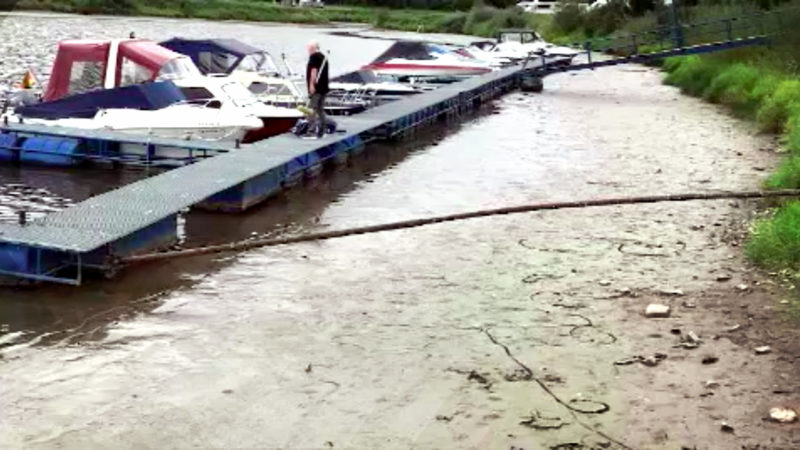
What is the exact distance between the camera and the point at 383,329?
909 cm

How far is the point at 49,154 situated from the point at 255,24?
6735cm

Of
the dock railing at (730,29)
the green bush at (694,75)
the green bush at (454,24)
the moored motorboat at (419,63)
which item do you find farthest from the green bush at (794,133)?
the green bush at (454,24)

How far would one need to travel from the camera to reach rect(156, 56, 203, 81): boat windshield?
63.1 feet

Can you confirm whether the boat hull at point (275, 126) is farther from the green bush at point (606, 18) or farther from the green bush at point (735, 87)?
the green bush at point (606, 18)

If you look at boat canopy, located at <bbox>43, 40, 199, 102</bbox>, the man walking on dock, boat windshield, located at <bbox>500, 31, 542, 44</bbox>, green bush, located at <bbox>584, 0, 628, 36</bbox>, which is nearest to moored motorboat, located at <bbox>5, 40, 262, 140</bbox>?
boat canopy, located at <bbox>43, 40, 199, 102</bbox>

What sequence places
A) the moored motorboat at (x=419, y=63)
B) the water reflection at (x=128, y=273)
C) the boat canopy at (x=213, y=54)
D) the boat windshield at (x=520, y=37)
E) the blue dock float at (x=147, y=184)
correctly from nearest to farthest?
the water reflection at (x=128, y=273), the blue dock float at (x=147, y=184), the boat canopy at (x=213, y=54), the moored motorboat at (x=419, y=63), the boat windshield at (x=520, y=37)

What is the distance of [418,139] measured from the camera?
2230 centimetres

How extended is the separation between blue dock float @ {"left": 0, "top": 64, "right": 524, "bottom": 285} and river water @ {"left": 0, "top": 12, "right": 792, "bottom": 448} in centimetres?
30

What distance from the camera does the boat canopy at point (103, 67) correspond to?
19219mm

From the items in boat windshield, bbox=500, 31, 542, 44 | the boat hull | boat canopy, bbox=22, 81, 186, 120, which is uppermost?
boat windshield, bbox=500, 31, 542, 44

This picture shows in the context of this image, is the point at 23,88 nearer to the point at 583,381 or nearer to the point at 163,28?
the point at 583,381

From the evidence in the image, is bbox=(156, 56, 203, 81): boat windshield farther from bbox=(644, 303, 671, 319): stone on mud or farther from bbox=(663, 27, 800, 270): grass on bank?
bbox=(644, 303, 671, 319): stone on mud

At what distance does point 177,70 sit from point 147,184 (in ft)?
24.0

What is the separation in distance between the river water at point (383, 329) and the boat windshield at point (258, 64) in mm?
7049
